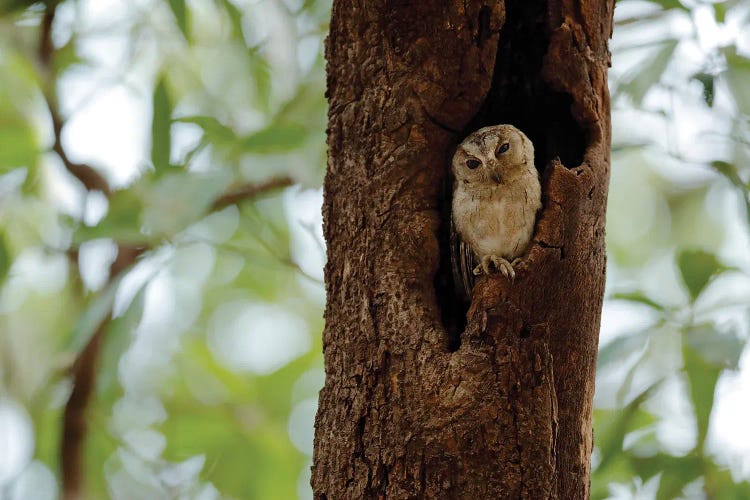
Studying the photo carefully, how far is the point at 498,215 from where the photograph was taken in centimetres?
277

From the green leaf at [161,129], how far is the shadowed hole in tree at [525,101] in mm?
1180

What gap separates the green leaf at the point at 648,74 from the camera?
3.00m

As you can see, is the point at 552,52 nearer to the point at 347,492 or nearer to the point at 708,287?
the point at 708,287

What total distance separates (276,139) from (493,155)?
0.90 metres

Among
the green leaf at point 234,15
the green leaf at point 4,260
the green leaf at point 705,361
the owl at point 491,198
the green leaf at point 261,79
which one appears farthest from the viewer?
the green leaf at point 261,79

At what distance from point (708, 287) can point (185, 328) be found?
3.65 meters

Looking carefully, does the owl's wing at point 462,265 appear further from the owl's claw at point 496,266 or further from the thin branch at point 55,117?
the thin branch at point 55,117

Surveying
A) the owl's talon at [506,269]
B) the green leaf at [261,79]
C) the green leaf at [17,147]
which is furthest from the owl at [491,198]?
the green leaf at [17,147]

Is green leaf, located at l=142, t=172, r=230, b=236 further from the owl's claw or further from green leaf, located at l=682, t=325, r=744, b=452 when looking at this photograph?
green leaf, located at l=682, t=325, r=744, b=452

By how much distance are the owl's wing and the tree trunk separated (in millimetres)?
46

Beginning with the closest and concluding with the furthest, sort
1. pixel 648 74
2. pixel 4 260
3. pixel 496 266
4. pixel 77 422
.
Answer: pixel 496 266
pixel 648 74
pixel 77 422
pixel 4 260


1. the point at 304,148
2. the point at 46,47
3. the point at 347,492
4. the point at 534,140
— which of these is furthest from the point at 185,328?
the point at 347,492

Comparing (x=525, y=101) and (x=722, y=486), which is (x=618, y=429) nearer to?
(x=722, y=486)

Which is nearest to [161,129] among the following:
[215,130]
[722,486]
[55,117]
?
[215,130]
